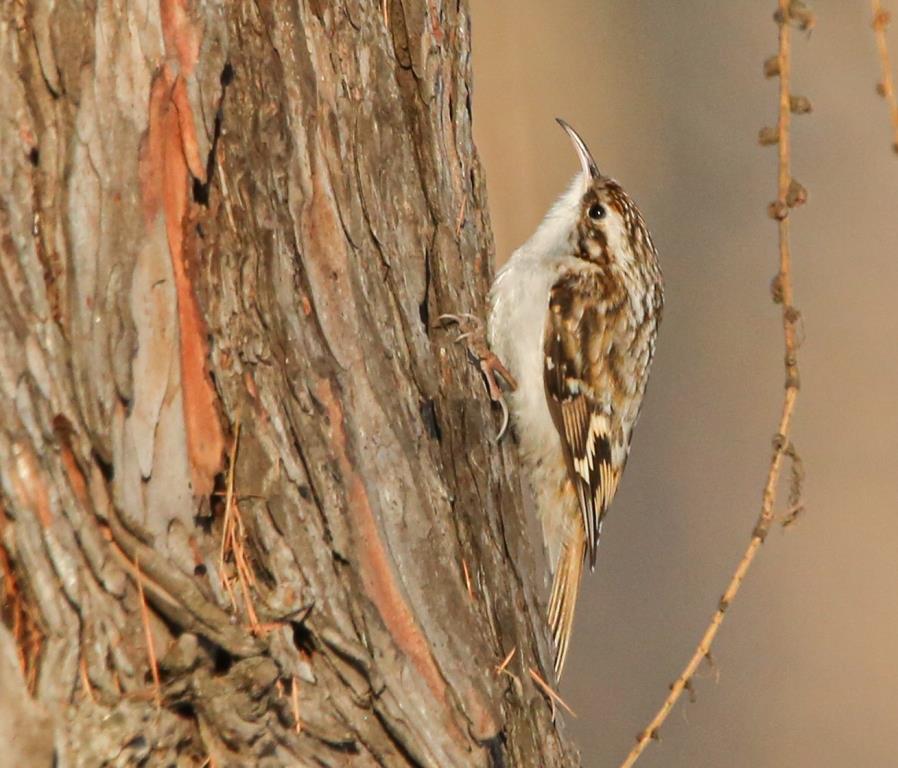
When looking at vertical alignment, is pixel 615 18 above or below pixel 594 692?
above

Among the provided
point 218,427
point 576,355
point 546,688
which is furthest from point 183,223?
point 576,355

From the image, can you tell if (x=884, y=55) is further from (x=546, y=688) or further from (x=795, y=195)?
(x=546, y=688)

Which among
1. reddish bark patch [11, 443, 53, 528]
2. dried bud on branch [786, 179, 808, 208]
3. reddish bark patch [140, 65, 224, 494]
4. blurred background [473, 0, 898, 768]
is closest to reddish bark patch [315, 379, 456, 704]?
reddish bark patch [140, 65, 224, 494]

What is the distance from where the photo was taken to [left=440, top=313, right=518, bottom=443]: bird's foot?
2.35 m

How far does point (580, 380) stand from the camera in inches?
124

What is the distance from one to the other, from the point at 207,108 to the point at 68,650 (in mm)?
703

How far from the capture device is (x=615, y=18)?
4949mm

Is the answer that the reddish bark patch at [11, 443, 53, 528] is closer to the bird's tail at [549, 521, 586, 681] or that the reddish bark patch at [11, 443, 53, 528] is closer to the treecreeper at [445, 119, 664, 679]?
the treecreeper at [445, 119, 664, 679]

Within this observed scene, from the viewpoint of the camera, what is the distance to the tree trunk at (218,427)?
1688mm

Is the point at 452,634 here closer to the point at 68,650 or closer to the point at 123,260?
the point at 68,650

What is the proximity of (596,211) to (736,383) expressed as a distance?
176 cm

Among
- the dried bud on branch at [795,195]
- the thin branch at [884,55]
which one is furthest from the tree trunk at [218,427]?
the thin branch at [884,55]

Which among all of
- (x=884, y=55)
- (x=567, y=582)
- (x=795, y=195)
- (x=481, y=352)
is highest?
(x=884, y=55)

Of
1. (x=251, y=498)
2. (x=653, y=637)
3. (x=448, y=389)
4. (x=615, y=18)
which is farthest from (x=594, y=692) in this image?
(x=251, y=498)
